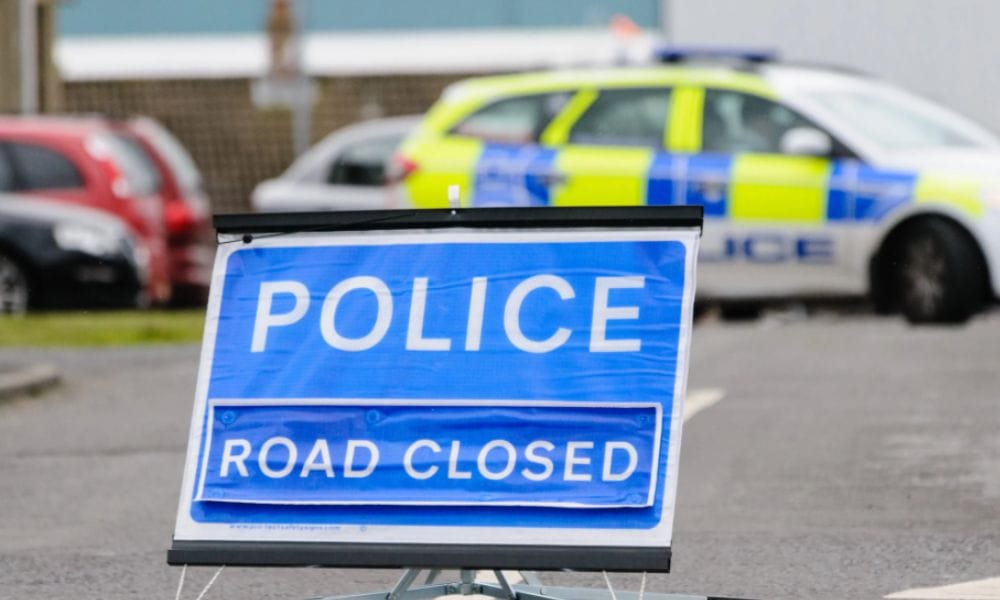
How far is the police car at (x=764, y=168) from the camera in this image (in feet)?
45.5

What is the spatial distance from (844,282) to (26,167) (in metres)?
6.41

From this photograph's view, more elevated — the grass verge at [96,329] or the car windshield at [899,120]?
the car windshield at [899,120]

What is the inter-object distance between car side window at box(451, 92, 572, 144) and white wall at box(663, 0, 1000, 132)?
784 cm

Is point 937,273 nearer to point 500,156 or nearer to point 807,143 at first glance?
point 807,143

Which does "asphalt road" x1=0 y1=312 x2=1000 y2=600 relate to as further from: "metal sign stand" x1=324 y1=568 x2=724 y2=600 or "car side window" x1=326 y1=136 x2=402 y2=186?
"car side window" x1=326 y1=136 x2=402 y2=186

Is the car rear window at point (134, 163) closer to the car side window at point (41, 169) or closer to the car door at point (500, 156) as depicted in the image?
the car side window at point (41, 169)

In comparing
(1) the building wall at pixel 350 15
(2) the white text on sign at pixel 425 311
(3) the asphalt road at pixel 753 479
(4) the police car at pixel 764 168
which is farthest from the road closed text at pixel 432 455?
(1) the building wall at pixel 350 15

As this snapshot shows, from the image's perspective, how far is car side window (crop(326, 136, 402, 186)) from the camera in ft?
59.4

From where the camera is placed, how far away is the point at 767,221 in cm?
1406

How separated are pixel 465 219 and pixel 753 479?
3409 millimetres

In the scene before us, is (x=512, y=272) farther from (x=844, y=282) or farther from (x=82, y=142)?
(x=82, y=142)

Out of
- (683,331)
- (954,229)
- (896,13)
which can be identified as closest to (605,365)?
(683,331)

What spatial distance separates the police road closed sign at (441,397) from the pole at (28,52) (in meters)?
14.9

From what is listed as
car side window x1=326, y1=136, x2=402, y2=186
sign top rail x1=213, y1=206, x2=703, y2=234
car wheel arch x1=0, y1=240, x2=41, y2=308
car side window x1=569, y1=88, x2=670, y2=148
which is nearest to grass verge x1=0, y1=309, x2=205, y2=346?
car wheel arch x1=0, y1=240, x2=41, y2=308
